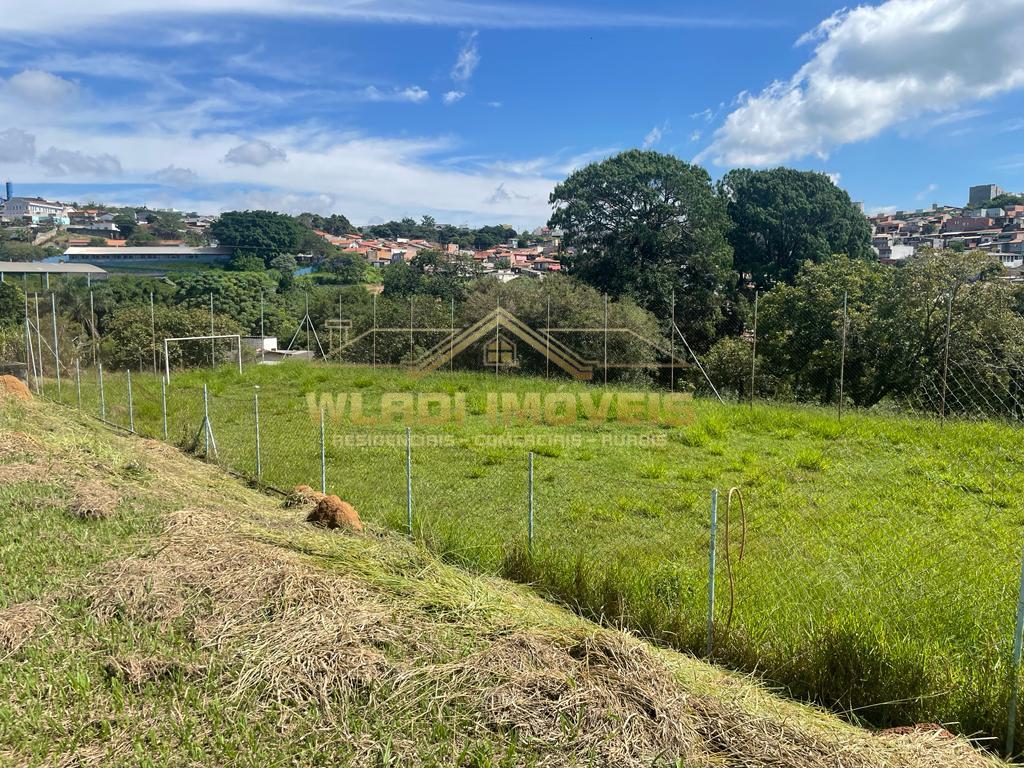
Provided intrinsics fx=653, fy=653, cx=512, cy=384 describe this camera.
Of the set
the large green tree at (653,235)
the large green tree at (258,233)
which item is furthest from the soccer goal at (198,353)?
the large green tree at (258,233)

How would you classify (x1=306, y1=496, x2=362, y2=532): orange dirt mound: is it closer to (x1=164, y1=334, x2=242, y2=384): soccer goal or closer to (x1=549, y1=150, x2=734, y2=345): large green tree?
Result: (x1=164, y1=334, x2=242, y2=384): soccer goal

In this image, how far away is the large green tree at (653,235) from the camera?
74.2 ft

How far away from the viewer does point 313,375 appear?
1491 centimetres

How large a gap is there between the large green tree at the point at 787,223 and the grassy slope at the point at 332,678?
2850 centimetres

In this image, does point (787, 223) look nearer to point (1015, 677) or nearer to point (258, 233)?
point (1015, 677)

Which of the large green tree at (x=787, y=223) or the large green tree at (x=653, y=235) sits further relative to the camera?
the large green tree at (x=787, y=223)

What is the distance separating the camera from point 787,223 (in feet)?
95.2

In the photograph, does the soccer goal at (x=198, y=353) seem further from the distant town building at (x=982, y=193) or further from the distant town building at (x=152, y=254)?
the distant town building at (x=982, y=193)

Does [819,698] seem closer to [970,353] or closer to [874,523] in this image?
[874,523]

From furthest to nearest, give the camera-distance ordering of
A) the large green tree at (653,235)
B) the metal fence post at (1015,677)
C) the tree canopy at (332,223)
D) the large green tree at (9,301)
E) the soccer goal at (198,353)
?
the tree canopy at (332,223), the large green tree at (653,235), the large green tree at (9,301), the soccer goal at (198,353), the metal fence post at (1015,677)

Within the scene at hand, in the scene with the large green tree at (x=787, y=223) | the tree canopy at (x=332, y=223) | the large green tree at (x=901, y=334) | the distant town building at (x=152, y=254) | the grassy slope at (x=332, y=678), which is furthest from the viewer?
the tree canopy at (x=332, y=223)

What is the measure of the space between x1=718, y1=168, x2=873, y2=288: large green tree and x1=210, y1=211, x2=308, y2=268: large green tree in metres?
29.6

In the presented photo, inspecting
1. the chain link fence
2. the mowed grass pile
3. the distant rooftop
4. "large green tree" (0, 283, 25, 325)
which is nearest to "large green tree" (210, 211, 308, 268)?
the distant rooftop

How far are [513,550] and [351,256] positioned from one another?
46.2 meters
